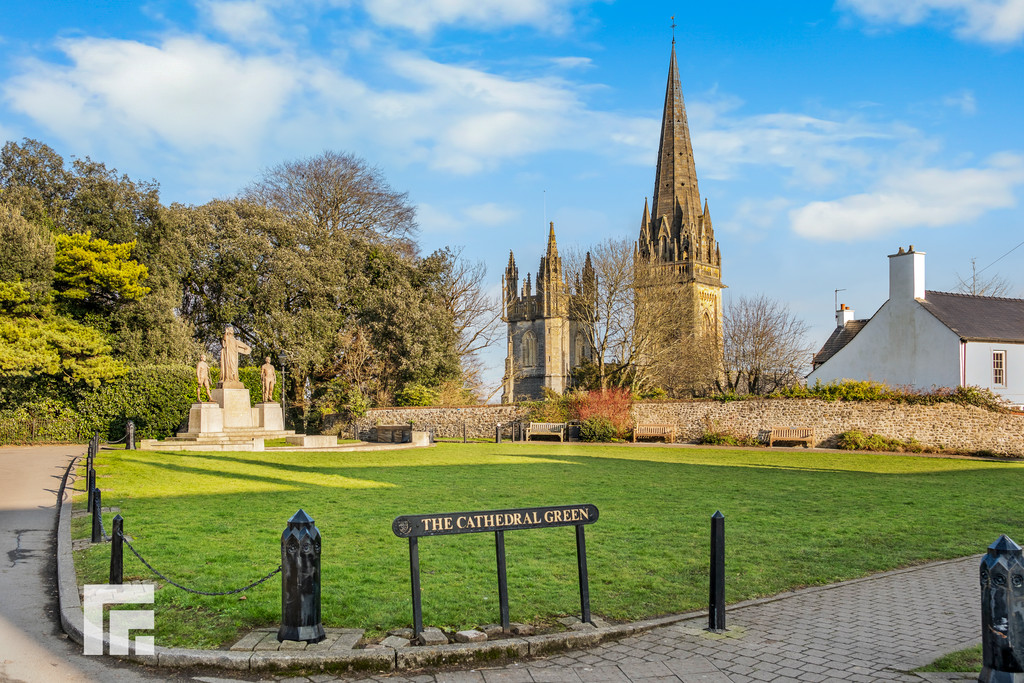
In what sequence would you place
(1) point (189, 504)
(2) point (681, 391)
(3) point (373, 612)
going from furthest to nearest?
(2) point (681, 391), (1) point (189, 504), (3) point (373, 612)

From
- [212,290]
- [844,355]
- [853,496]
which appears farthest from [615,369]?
[853,496]

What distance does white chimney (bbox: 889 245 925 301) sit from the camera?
102ft

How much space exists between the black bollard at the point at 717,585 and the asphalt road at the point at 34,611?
3852 mm

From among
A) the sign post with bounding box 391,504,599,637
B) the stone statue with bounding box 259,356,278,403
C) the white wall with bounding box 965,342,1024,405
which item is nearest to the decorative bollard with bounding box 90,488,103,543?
the sign post with bounding box 391,504,599,637

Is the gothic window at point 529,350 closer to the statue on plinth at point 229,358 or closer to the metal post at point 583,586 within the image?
the statue on plinth at point 229,358

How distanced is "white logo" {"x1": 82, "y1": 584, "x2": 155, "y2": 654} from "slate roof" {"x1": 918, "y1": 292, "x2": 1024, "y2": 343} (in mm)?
30366

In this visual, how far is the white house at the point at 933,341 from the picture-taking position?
29672 mm

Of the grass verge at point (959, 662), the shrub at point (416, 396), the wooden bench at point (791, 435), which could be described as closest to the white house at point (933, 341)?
the wooden bench at point (791, 435)

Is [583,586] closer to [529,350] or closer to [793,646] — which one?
[793,646]

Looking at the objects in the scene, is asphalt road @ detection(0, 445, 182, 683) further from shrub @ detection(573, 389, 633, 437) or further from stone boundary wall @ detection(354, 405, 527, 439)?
shrub @ detection(573, 389, 633, 437)

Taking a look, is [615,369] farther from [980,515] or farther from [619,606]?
[619,606]

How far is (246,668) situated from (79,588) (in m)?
2.74

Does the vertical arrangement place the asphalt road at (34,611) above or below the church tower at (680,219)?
below

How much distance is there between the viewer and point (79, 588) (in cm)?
686
